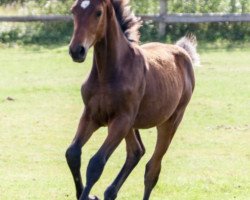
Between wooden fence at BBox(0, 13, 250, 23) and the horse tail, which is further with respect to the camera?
wooden fence at BBox(0, 13, 250, 23)

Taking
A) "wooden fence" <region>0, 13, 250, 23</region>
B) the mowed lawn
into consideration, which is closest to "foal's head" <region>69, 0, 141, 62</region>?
the mowed lawn

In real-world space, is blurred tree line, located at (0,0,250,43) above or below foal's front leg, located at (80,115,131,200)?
below

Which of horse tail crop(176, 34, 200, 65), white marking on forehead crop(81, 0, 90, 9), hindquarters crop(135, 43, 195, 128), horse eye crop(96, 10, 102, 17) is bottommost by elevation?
horse tail crop(176, 34, 200, 65)

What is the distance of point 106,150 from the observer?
21.1ft

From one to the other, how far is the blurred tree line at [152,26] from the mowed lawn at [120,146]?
14.6 ft

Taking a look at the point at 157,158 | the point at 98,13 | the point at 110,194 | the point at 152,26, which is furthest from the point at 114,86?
the point at 152,26

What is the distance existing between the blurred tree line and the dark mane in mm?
14868

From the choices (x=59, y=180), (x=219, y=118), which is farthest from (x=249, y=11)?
(x=59, y=180)

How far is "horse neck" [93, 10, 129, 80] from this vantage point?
6.68m

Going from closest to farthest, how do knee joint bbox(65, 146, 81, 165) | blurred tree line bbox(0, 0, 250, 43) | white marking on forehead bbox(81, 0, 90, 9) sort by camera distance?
white marking on forehead bbox(81, 0, 90, 9)
knee joint bbox(65, 146, 81, 165)
blurred tree line bbox(0, 0, 250, 43)

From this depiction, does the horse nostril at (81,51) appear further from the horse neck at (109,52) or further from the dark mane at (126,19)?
the dark mane at (126,19)

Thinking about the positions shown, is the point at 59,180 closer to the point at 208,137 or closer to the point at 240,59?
the point at 208,137

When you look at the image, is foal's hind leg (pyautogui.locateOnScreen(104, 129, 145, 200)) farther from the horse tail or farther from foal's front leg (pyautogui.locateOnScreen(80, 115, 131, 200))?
the horse tail

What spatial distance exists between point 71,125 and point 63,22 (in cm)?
1161
